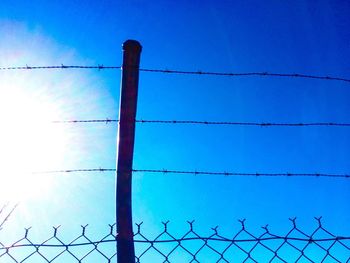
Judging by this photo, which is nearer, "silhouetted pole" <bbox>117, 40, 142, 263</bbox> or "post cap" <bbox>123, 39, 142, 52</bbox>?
"silhouetted pole" <bbox>117, 40, 142, 263</bbox>

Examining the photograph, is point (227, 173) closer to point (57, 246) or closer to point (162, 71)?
point (162, 71)

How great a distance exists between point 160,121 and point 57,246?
1204mm

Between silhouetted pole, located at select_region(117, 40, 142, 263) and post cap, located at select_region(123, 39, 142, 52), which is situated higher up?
post cap, located at select_region(123, 39, 142, 52)

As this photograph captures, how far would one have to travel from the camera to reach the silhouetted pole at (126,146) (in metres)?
1.82

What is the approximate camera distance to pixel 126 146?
189 centimetres

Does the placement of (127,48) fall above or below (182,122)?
above

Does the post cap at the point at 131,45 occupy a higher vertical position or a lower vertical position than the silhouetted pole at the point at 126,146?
higher

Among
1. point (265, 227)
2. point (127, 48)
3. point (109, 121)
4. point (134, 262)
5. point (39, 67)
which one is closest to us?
point (134, 262)

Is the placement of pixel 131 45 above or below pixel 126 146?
above

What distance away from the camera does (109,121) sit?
265cm

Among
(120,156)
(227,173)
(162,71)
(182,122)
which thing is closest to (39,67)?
(162,71)

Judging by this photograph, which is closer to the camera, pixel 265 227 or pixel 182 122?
pixel 265 227

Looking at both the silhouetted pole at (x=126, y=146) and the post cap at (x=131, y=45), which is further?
the post cap at (x=131, y=45)

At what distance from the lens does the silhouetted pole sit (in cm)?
182
